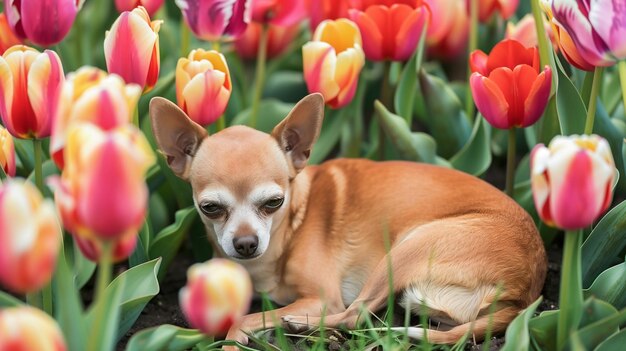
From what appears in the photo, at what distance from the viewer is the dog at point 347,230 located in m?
3.13

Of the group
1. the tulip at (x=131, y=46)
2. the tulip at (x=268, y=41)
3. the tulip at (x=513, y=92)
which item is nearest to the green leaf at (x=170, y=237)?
the tulip at (x=131, y=46)

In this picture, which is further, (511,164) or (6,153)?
(511,164)

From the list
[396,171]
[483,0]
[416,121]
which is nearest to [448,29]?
[483,0]

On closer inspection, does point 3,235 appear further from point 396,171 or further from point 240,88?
point 240,88

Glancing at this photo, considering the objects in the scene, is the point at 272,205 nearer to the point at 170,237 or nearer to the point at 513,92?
the point at 170,237

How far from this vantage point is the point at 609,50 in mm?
2756

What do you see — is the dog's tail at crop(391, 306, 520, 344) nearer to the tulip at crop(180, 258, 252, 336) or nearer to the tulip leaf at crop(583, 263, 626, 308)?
the tulip leaf at crop(583, 263, 626, 308)

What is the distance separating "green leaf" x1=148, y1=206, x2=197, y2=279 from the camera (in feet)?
11.2

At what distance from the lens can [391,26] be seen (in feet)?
12.3

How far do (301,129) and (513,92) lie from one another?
0.71 metres

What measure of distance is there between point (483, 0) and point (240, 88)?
3.92 ft

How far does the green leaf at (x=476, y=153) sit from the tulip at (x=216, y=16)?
3.39ft

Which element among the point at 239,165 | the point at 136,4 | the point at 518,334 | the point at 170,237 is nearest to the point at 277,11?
the point at 136,4

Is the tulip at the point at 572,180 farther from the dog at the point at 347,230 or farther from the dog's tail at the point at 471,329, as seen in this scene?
the dog at the point at 347,230
